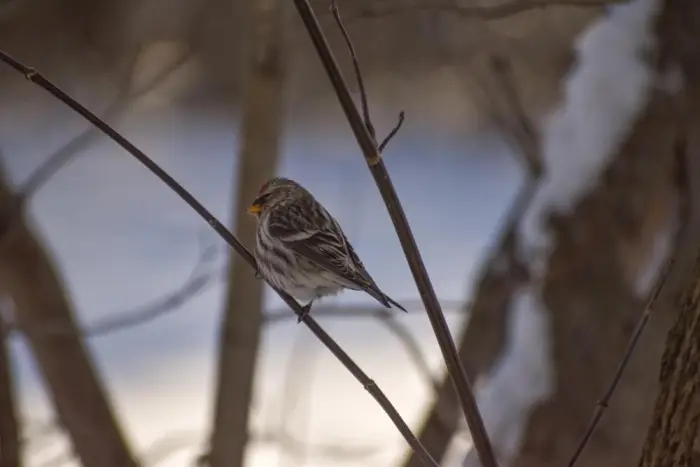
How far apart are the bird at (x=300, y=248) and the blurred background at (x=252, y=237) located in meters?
0.15

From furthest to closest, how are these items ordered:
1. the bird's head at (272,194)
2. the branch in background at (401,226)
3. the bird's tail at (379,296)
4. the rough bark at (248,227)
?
the rough bark at (248,227)
the bird's head at (272,194)
the bird's tail at (379,296)
the branch in background at (401,226)

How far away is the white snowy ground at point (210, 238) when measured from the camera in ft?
14.0

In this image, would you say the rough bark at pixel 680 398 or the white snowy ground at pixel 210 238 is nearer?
the rough bark at pixel 680 398

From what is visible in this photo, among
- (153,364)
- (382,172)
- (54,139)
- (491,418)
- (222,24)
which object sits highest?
(54,139)

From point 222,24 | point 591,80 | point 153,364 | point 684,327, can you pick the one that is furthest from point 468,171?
point 684,327

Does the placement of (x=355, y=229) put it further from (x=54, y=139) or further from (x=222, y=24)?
(x=54, y=139)

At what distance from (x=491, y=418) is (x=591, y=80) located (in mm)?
1071

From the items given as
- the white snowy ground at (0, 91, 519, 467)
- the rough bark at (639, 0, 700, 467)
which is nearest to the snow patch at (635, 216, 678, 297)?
the white snowy ground at (0, 91, 519, 467)

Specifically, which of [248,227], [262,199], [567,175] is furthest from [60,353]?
[567,175]

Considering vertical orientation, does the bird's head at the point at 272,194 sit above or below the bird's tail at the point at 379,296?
above

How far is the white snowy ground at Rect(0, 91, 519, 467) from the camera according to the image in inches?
168

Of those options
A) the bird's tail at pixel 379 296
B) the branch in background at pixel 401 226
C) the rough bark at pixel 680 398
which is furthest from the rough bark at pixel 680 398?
the bird's tail at pixel 379 296

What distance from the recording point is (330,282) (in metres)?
1.68

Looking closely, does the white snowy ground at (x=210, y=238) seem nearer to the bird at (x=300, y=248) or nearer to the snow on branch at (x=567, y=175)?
the snow on branch at (x=567, y=175)
